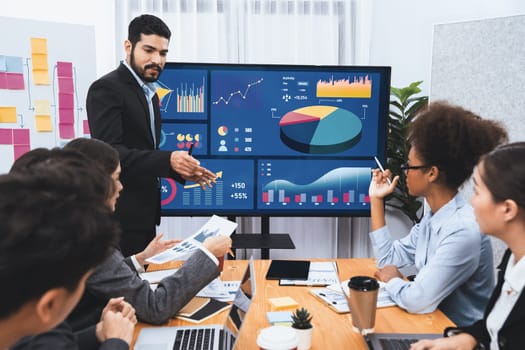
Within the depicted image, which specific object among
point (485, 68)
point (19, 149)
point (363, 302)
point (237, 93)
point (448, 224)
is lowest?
point (363, 302)

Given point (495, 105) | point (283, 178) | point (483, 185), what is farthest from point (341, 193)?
point (483, 185)

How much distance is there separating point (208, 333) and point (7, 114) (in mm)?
1999

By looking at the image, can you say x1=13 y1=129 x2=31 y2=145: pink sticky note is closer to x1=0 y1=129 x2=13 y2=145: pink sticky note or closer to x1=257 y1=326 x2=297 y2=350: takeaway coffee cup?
x1=0 y1=129 x2=13 y2=145: pink sticky note

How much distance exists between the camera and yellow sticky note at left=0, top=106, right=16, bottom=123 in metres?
2.65

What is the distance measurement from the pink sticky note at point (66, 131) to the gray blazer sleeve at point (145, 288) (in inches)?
65.9

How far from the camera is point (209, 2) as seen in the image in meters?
3.30

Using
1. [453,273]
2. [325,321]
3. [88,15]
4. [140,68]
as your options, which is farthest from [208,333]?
[88,15]

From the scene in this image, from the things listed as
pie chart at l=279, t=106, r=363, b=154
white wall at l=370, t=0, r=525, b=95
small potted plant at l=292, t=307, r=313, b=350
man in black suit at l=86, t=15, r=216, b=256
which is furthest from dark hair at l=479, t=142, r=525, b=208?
white wall at l=370, t=0, r=525, b=95

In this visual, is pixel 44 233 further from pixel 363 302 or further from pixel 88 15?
pixel 88 15

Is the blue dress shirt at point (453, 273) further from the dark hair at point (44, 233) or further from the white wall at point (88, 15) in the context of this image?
the white wall at point (88, 15)

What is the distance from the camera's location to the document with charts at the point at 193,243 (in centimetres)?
156

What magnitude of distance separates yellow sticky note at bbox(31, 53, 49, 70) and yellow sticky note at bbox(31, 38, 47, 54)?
23 millimetres

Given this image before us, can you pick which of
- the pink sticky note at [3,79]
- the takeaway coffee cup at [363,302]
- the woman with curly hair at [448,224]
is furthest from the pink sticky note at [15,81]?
the takeaway coffee cup at [363,302]

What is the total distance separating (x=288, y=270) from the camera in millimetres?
1864
